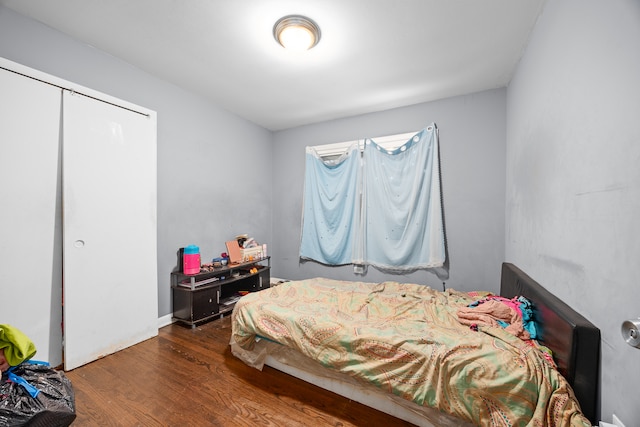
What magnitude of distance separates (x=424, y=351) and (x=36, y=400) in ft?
6.46

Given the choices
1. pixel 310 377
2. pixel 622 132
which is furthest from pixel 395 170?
pixel 310 377

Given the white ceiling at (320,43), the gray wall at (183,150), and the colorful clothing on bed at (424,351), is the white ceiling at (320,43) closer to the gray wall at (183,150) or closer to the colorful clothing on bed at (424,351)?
the gray wall at (183,150)

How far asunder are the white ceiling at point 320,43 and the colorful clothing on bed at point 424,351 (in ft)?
7.11

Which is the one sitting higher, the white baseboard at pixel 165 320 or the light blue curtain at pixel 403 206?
the light blue curtain at pixel 403 206

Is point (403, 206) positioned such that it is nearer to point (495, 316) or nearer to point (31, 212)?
point (495, 316)

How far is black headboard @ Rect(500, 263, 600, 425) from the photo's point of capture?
105 centimetres

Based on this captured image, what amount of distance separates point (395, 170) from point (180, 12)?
2557 mm

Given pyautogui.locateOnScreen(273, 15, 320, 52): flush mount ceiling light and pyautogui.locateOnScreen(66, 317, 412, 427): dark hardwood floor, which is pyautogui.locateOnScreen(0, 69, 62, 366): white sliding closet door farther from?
pyautogui.locateOnScreen(273, 15, 320, 52): flush mount ceiling light

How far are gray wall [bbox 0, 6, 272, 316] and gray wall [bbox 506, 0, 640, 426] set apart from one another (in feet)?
10.6

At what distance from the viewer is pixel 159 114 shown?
266cm

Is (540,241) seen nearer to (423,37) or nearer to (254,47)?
(423,37)

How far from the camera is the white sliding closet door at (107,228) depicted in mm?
1963

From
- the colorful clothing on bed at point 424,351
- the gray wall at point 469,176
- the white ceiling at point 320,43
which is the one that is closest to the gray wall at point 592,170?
the colorful clothing on bed at point 424,351

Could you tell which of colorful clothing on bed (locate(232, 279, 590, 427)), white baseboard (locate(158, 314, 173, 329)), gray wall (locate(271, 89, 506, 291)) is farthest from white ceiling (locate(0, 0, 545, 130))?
white baseboard (locate(158, 314, 173, 329))
